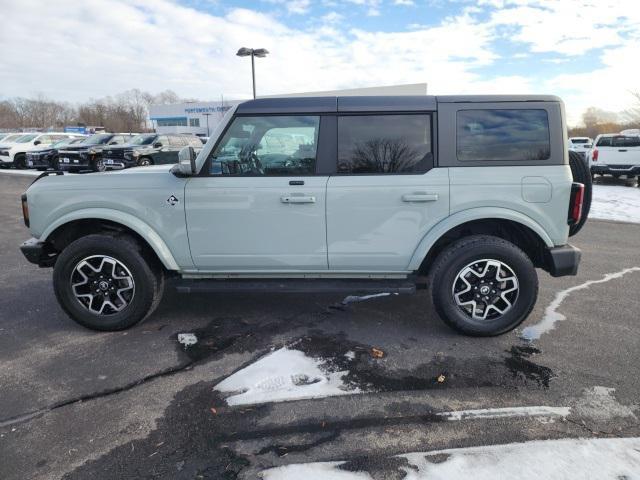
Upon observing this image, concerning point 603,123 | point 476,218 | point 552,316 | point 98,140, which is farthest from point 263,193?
point 603,123

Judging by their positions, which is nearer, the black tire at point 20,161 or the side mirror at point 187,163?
the side mirror at point 187,163

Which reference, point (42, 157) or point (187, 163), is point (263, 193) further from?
point (42, 157)

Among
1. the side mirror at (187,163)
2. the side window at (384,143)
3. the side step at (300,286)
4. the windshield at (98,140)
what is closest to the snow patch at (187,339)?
the side step at (300,286)

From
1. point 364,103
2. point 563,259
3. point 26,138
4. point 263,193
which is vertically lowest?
point 563,259

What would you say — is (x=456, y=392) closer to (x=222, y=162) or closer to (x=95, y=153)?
(x=222, y=162)

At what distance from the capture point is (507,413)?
9.07 feet

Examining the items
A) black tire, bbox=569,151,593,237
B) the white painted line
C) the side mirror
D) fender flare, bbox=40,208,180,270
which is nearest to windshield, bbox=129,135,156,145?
fender flare, bbox=40,208,180,270

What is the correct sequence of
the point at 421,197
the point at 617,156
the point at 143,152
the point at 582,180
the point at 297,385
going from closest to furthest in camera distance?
the point at 297,385, the point at 421,197, the point at 582,180, the point at 617,156, the point at 143,152

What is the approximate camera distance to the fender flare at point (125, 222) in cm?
379

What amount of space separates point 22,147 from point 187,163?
22.0 meters

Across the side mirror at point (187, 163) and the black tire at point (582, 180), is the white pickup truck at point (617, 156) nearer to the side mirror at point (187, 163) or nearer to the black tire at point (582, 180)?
the black tire at point (582, 180)

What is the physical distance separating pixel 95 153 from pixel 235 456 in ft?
55.3

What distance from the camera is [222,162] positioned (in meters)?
3.79

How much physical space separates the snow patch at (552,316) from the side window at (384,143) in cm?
170
